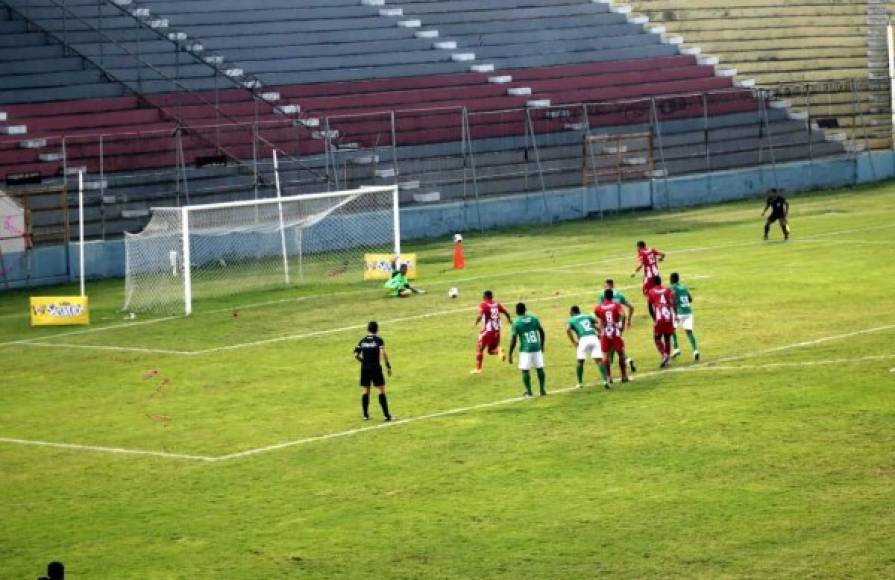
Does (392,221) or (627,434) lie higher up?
(392,221)

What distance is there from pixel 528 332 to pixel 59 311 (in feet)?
57.0

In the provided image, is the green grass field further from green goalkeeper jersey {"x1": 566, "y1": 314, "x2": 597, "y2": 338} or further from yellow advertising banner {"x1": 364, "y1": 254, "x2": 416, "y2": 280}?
yellow advertising banner {"x1": 364, "y1": 254, "x2": 416, "y2": 280}

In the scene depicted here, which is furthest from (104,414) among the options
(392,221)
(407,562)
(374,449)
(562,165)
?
(562,165)

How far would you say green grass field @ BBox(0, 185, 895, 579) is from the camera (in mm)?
20812

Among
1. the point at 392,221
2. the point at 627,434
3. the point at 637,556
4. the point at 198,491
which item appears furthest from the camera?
the point at 392,221

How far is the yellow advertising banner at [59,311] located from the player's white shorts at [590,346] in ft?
56.0

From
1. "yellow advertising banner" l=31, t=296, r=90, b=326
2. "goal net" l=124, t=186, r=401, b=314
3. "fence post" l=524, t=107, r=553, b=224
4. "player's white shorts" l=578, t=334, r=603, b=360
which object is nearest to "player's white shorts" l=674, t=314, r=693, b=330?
"player's white shorts" l=578, t=334, r=603, b=360

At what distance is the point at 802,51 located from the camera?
254ft

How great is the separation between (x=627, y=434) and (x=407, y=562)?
7134 millimetres

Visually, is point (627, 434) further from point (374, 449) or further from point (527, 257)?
point (527, 257)

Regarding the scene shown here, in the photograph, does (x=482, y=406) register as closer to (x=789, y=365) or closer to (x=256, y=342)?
(x=789, y=365)

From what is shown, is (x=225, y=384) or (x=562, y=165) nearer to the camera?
(x=225, y=384)

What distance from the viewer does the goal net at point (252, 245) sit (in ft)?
148

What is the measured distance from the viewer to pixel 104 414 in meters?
31.1
